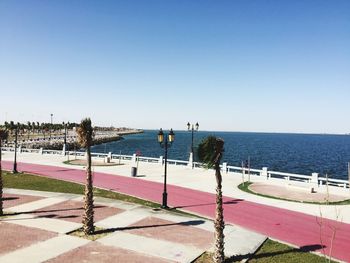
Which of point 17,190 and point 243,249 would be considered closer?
point 243,249

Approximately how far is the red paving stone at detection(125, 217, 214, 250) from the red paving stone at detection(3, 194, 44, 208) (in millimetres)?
8794

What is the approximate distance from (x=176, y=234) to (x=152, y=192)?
36.0 feet

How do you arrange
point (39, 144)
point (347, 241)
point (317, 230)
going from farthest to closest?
point (39, 144) < point (317, 230) < point (347, 241)

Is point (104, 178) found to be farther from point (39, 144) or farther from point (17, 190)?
point (39, 144)

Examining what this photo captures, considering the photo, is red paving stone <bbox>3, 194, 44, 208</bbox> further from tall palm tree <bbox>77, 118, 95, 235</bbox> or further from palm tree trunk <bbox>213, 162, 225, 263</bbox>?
palm tree trunk <bbox>213, 162, 225, 263</bbox>

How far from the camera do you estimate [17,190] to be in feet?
86.9

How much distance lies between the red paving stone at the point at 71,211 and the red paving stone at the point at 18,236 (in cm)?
222

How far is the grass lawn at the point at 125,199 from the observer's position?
14028 mm

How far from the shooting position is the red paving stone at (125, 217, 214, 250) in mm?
15779

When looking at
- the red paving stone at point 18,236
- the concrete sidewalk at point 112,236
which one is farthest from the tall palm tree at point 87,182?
the red paving stone at point 18,236

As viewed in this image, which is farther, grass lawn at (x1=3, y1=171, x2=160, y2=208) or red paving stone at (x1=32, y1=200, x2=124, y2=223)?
→ grass lawn at (x1=3, y1=171, x2=160, y2=208)

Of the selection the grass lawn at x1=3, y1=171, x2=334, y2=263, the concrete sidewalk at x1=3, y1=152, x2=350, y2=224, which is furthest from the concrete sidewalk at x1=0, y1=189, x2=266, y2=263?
the concrete sidewalk at x1=3, y1=152, x2=350, y2=224

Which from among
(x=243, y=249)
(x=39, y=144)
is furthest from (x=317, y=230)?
(x=39, y=144)

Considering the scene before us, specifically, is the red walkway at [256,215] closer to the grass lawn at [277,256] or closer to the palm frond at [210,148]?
the grass lawn at [277,256]
